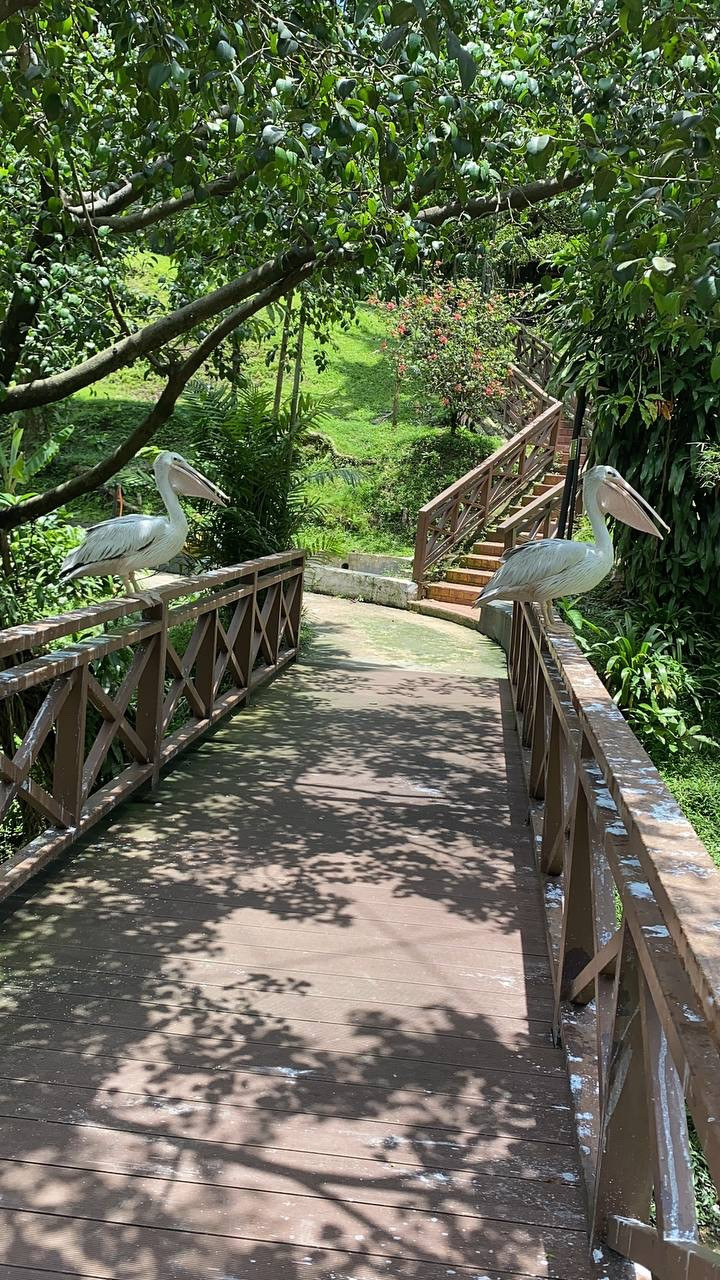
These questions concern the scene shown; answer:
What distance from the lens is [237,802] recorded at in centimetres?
636

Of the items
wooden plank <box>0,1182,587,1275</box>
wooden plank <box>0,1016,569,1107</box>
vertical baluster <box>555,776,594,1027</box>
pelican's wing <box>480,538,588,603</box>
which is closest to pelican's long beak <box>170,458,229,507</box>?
pelican's wing <box>480,538,588,603</box>

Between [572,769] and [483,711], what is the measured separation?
5.33m

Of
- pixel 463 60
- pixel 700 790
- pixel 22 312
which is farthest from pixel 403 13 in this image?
pixel 22 312

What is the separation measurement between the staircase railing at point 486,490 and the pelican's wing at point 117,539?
9.78 meters

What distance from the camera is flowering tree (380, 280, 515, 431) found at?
19.3 metres

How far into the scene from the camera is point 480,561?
53.2ft

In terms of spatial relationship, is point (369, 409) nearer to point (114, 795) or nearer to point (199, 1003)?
point (114, 795)

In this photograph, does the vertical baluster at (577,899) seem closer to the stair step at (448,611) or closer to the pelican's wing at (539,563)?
the pelican's wing at (539,563)

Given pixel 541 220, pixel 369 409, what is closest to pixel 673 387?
pixel 541 220

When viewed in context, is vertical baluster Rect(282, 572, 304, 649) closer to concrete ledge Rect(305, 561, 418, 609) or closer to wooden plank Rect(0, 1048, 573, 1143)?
concrete ledge Rect(305, 561, 418, 609)

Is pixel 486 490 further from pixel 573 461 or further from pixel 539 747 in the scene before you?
pixel 539 747

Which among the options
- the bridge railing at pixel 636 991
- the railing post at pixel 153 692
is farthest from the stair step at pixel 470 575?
the bridge railing at pixel 636 991

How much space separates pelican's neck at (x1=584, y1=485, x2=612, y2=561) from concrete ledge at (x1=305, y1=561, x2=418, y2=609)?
33.5 ft

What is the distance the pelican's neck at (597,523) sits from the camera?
552 cm
